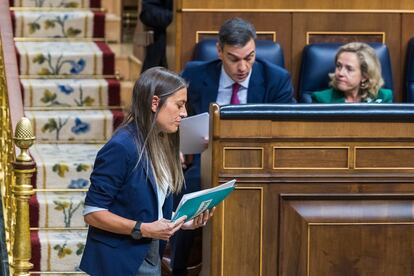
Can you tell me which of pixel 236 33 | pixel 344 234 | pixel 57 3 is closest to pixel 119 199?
pixel 344 234

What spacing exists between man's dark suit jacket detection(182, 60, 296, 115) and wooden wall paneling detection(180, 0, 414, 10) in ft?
2.80

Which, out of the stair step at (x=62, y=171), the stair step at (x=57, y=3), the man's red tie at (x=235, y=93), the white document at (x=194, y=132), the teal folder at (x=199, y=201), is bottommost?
the stair step at (x=62, y=171)

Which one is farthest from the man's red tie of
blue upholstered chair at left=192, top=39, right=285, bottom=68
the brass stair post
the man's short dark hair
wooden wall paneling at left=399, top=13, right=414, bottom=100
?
wooden wall paneling at left=399, top=13, right=414, bottom=100

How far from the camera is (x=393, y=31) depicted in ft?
21.5

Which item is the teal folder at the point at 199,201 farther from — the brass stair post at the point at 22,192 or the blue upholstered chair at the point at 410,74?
the blue upholstered chair at the point at 410,74

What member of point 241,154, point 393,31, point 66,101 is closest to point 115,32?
point 66,101

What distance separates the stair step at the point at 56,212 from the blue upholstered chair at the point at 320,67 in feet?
4.32

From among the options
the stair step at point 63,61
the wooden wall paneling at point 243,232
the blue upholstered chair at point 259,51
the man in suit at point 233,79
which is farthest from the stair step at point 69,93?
the wooden wall paneling at point 243,232

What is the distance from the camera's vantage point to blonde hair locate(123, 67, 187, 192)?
13.0 feet

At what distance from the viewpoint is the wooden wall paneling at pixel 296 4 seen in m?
6.36

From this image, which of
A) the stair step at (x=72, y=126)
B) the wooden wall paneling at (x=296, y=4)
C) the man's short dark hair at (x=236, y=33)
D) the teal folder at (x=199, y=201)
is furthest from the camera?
the stair step at (x=72, y=126)

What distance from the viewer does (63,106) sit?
280 inches

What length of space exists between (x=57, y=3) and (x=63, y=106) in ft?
3.17

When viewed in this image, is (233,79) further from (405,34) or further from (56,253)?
(405,34)
